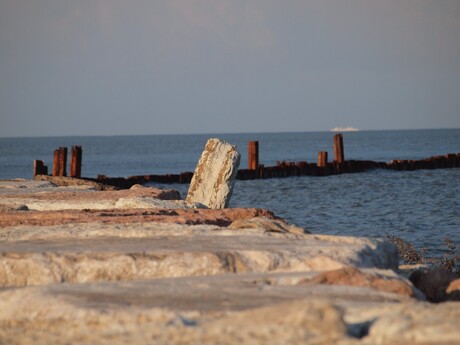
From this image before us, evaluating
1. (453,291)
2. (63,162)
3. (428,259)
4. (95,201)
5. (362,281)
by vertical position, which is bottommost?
(428,259)

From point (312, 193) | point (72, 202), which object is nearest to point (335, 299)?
point (72, 202)

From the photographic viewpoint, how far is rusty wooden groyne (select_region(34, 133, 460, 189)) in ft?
81.4

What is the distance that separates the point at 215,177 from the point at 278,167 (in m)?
21.2

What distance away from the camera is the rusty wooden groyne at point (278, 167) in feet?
81.4

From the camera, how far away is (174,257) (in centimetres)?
502

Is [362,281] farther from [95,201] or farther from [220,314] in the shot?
[95,201]

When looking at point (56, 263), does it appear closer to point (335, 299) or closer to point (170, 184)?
point (335, 299)

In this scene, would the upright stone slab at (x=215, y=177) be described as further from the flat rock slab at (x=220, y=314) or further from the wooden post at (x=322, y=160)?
the wooden post at (x=322, y=160)

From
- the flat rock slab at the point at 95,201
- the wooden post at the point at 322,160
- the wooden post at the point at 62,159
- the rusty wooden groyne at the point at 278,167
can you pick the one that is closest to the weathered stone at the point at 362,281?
the flat rock slab at the point at 95,201

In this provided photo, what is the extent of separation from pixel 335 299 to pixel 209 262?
3.15ft

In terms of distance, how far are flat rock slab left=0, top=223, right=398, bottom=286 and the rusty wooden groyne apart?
16642mm

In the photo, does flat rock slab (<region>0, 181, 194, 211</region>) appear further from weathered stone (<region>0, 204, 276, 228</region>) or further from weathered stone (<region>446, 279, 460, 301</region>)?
weathered stone (<region>446, 279, 460, 301</region>)

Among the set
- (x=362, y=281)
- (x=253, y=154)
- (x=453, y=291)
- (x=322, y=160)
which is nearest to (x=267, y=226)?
(x=453, y=291)

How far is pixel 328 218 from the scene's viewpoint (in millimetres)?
18875
